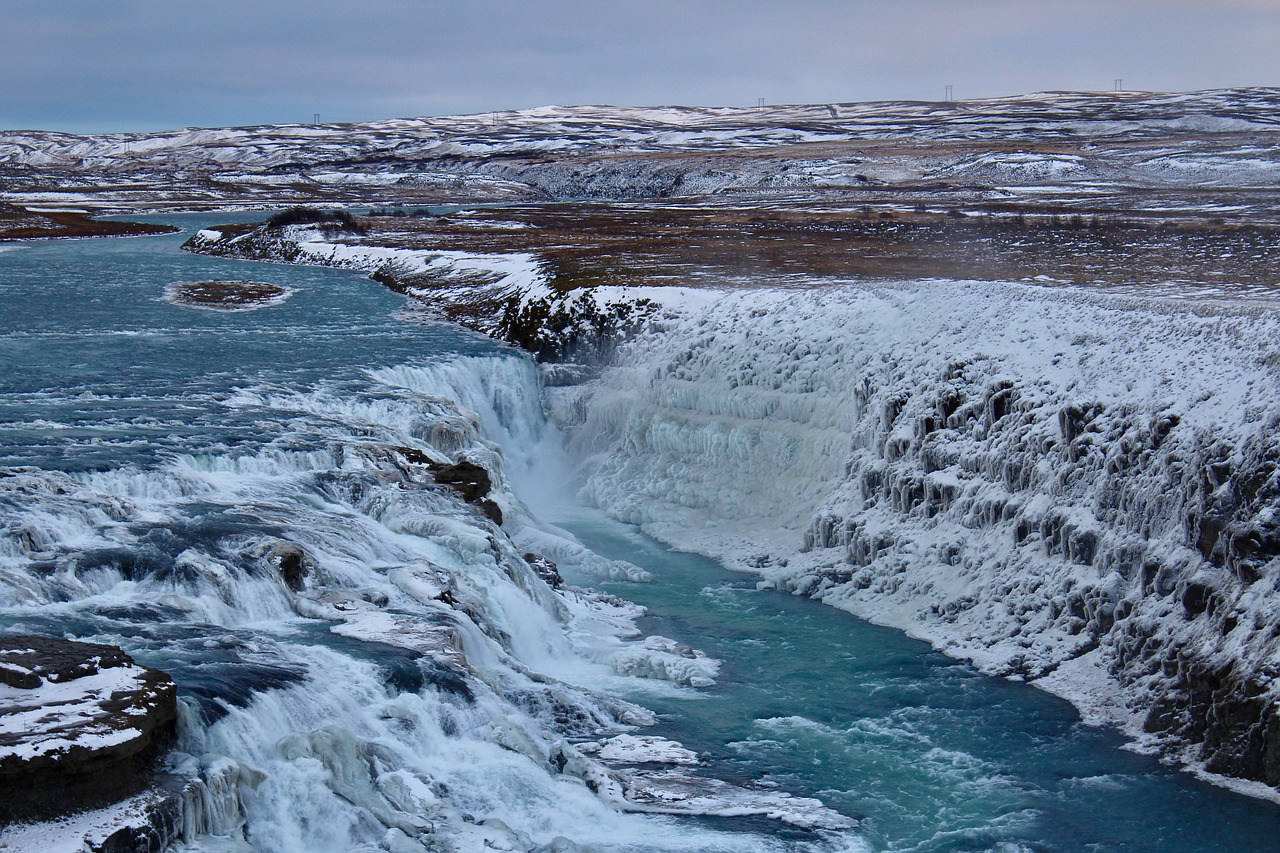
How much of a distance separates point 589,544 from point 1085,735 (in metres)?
12.5

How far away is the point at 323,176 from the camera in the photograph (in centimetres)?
15600

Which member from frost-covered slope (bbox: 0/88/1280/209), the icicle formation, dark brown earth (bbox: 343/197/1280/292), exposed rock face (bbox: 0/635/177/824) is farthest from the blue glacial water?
frost-covered slope (bbox: 0/88/1280/209)

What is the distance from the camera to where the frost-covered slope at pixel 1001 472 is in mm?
17391

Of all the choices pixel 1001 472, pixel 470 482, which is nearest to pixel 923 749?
pixel 1001 472

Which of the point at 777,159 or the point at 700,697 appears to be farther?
the point at 777,159

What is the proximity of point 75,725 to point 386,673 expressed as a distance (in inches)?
168

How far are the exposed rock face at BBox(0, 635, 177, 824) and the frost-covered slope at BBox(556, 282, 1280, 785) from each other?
42.5ft

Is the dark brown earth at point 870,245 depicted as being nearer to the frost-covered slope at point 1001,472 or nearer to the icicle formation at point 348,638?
the frost-covered slope at point 1001,472

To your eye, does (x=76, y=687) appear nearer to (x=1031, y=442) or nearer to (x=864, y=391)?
(x=1031, y=442)

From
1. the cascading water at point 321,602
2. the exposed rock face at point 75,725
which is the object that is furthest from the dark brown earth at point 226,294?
the exposed rock face at point 75,725

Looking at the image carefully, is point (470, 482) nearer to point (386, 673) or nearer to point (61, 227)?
point (386, 673)

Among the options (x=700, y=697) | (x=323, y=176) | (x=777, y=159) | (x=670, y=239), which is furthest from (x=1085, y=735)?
(x=323, y=176)

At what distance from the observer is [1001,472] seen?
74.3ft

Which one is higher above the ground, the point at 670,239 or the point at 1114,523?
the point at 670,239
